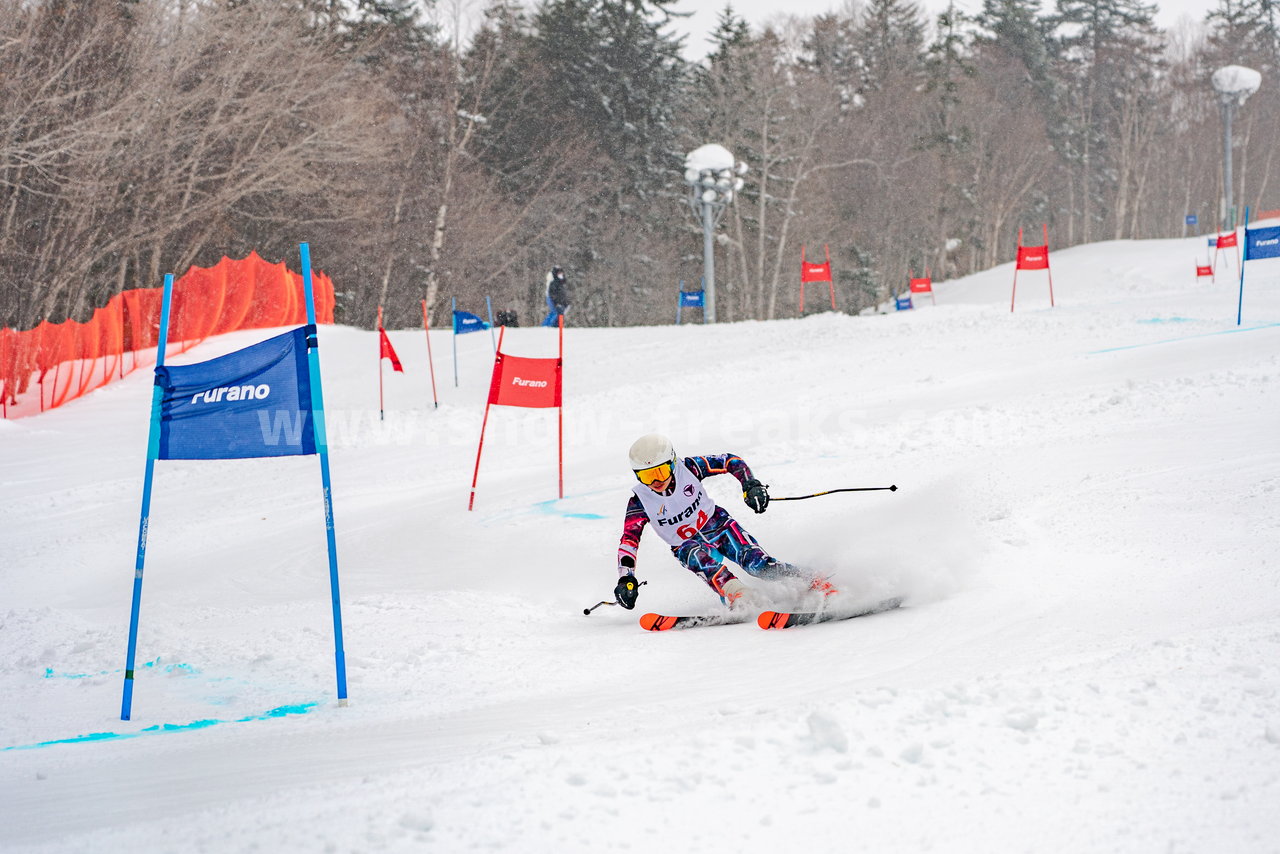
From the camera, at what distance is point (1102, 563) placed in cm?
677

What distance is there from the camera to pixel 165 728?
4980mm

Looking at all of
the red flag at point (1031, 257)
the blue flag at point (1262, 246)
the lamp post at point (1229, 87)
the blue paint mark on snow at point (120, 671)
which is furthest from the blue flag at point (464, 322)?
the lamp post at point (1229, 87)

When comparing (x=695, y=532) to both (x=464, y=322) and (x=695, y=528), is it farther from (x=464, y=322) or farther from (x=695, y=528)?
(x=464, y=322)

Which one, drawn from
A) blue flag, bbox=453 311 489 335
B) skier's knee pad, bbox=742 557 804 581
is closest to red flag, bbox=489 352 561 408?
skier's knee pad, bbox=742 557 804 581

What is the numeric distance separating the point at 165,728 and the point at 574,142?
36638 millimetres

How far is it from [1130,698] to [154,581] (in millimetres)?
7913

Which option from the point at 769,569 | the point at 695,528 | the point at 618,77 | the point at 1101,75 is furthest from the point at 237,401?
the point at 1101,75

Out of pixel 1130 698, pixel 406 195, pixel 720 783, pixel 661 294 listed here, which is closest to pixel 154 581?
pixel 720 783

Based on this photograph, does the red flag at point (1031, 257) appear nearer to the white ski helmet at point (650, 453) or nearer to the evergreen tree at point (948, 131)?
the white ski helmet at point (650, 453)

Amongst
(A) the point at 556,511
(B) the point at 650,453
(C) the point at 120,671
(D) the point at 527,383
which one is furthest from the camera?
(D) the point at 527,383

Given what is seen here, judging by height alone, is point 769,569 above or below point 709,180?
below

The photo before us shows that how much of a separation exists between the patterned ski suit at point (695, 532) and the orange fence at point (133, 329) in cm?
999

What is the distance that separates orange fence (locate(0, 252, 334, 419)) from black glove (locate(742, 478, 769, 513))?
10.3 metres

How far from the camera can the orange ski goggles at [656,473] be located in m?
6.95
